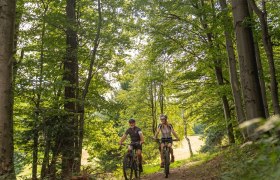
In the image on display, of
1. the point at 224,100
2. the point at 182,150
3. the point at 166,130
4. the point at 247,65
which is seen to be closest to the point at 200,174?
the point at 166,130

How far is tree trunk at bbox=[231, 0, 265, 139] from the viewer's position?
27.5 feet

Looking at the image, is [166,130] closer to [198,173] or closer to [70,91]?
[198,173]

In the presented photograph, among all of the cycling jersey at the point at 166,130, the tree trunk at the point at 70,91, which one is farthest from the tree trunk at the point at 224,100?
the tree trunk at the point at 70,91

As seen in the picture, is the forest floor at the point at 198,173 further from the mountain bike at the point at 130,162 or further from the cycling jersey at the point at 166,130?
Answer: the cycling jersey at the point at 166,130

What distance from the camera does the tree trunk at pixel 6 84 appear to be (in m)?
6.80

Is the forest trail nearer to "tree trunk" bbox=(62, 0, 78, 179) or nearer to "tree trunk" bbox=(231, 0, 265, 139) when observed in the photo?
"tree trunk" bbox=(62, 0, 78, 179)

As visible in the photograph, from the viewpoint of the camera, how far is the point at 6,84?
22.5 feet

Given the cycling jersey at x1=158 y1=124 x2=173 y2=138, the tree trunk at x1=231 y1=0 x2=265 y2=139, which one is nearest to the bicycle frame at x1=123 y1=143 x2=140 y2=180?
the cycling jersey at x1=158 y1=124 x2=173 y2=138

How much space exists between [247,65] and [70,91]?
24.9ft

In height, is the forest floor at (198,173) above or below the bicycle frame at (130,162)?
below

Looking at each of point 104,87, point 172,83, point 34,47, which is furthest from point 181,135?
point 34,47

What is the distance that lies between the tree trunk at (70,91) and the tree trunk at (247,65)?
5.41 m

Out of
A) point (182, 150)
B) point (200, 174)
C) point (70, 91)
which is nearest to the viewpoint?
point (200, 174)

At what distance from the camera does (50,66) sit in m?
12.4
